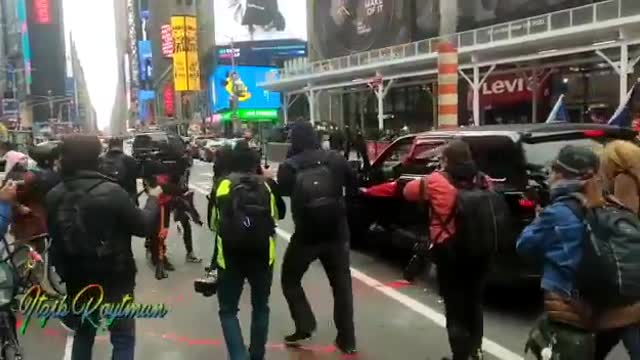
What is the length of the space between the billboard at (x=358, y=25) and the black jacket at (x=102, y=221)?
44.8m

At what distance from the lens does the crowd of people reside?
3.30 m

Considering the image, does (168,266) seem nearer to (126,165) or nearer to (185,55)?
(126,165)

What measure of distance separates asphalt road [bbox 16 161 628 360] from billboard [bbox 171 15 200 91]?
98.4 m

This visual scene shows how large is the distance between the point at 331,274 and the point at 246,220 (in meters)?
1.25

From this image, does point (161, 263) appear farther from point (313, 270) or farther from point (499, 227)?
point (499, 227)

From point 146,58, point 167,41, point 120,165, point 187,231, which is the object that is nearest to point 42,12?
point 146,58

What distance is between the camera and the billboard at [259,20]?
3514 inches

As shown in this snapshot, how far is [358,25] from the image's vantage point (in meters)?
54.7

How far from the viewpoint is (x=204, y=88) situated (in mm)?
104250

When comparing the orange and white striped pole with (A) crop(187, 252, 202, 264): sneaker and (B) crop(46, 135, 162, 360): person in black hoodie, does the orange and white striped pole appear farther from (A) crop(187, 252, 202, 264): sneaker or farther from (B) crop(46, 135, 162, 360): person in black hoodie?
(B) crop(46, 135, 162, 360): person in black hoodie

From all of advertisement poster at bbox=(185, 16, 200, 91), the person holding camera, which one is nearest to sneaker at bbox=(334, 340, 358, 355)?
the person holding camera

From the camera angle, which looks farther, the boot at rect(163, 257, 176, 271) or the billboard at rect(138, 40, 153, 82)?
the billboard at rect(138, 40, 153, 82)

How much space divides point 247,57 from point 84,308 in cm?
8697

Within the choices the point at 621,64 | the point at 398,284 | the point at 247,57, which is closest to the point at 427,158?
the point at 398,284
